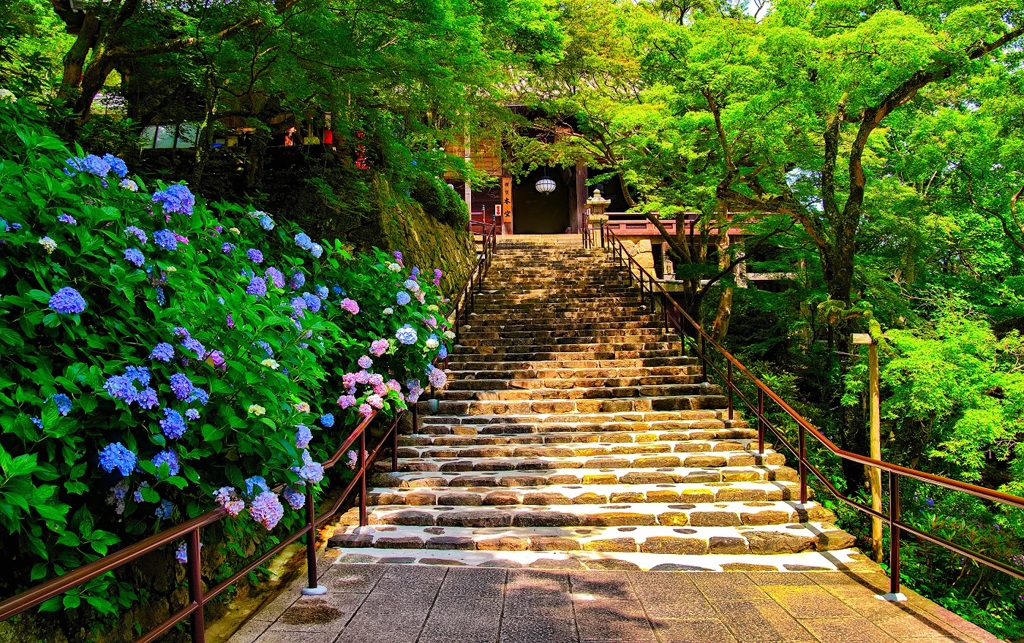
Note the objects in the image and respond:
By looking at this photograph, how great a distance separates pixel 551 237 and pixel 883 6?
11487mm

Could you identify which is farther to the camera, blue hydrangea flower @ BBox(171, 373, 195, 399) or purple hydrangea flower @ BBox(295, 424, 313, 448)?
purple hydrangea flower @ BBox(295, 424, 313, 448)

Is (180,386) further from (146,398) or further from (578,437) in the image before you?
(578,437)

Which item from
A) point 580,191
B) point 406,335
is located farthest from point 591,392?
point 580,191

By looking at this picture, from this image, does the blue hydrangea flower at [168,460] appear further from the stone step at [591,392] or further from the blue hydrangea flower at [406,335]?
the stone step at [591,392]

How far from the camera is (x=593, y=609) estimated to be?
3.46 metres

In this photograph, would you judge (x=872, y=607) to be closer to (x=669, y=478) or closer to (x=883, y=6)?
(x=669, y=478)

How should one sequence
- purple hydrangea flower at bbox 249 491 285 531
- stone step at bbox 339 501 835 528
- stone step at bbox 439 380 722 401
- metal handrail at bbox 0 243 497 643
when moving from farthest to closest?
stone step at bbox 439 380 722 401 < stone step at bbox 339 501 835 528 < purple hydrangea flower at bbox 249 491 285 531 < metal handrail at bbox 0 243 497 643


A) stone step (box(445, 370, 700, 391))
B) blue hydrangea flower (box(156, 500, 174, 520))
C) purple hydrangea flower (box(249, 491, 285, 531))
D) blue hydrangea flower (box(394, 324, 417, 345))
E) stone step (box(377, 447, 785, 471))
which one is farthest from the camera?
stone step (box(445, 370, 700, 391))

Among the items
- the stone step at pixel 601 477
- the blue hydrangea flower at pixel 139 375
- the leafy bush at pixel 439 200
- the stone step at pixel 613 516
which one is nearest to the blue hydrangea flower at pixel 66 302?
the blue hydrangea flower at pixel 139 375

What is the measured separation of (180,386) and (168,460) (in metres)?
0.32

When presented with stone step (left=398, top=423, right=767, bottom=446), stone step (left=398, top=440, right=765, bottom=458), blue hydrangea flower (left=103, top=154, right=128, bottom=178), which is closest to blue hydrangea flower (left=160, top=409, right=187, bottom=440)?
blue hydrangea flower (left=103, top=154, right=128, bottom=178)

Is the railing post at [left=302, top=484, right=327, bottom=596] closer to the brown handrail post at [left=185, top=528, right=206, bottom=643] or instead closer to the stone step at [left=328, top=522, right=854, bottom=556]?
the stone step at [left=328, top=522, right=854, bottom=556]

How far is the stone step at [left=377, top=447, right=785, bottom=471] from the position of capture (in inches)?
251

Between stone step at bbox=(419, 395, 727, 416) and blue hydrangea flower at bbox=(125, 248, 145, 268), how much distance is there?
214 inches
